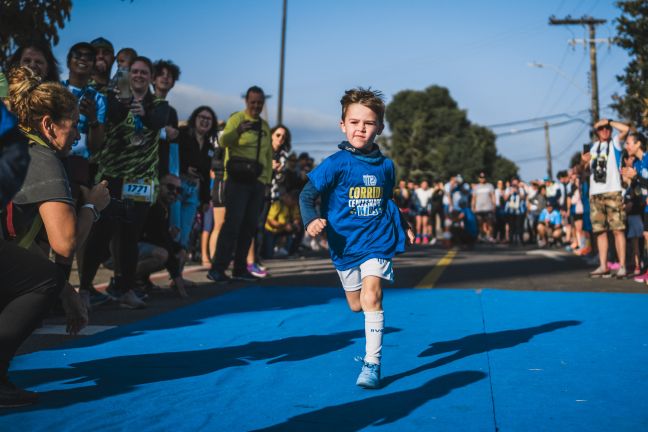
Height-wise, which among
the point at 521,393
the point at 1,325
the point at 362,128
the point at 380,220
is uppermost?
the point at 362,128

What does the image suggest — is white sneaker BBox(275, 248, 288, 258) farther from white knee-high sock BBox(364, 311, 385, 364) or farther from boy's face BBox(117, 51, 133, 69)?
white knee-high sock BBox(364, 311, 385, 364)

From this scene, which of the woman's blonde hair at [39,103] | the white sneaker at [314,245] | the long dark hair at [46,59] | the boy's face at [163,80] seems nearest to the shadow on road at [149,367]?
the woman's blonde hair at [39,103]

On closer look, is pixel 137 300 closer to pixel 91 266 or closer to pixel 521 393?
pixel 91 266

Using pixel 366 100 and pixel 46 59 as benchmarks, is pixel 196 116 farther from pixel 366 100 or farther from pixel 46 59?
pixel 366 100

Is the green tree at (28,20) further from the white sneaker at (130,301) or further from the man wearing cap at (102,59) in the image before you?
the white sneaker at (130,301)

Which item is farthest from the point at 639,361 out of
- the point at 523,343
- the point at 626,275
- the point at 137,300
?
the point at 626,275

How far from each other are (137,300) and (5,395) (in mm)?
3201

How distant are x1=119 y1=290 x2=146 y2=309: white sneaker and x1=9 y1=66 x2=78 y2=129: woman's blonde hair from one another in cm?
320

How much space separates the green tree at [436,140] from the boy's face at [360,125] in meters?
66.7

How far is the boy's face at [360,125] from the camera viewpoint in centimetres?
418

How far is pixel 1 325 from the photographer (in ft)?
10.1

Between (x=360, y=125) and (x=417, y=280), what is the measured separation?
571cm

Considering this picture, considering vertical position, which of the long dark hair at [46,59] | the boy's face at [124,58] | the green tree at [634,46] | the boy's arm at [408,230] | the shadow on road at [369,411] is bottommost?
the shadow on road at [369,411]

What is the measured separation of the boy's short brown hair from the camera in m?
4.19
